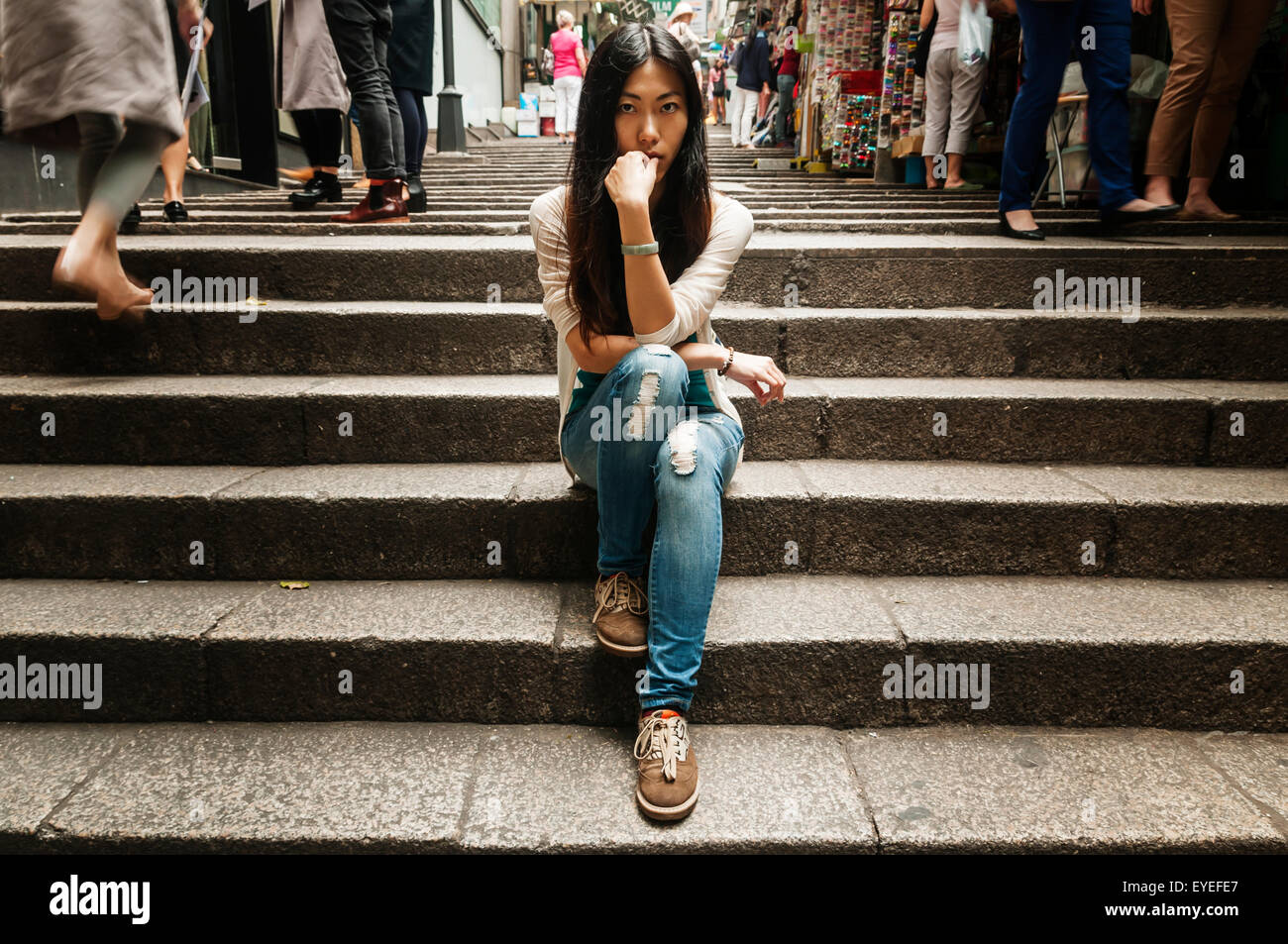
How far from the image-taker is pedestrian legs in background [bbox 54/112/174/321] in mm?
2674

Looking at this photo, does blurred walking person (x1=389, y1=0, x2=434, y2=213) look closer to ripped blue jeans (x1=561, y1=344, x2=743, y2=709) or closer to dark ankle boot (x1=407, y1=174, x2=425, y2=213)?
dark ankle boot (x1=407, y1=174, x2=425, y2=213)

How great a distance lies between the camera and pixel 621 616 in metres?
1.96

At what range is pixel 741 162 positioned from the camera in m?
9.99

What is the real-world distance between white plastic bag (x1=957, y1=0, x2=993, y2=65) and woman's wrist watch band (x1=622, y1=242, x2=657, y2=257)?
16.1 feet

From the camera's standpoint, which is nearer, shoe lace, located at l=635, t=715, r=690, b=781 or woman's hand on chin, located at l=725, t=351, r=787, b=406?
shoe lace, located at l=635, t=715, r=690, b=781

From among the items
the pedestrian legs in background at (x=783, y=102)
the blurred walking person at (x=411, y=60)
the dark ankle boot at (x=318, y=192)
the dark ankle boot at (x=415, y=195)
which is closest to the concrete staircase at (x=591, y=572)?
the dark ankle boot at (x=415, y=195)

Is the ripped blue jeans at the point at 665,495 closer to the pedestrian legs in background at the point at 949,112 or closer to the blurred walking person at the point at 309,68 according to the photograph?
the blurred walking person at the point at 309,68

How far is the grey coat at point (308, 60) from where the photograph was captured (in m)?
4.47

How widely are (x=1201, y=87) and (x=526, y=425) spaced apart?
390cm

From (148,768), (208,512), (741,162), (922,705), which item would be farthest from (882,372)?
(741,162)

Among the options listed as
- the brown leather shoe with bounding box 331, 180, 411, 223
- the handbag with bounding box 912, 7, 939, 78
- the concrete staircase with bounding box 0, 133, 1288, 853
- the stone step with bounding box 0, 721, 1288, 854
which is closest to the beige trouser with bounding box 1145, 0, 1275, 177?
the concrete staircase with bounding box 0, 133, 1288, 853

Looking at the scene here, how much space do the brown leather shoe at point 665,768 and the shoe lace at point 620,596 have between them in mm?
265

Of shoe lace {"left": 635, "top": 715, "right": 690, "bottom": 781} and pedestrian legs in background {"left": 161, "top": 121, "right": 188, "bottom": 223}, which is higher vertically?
pedestrian legs in background {"left": 161, "top": 121, "right": 188, "bottom": 223}

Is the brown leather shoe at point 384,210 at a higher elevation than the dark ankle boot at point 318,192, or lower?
lower
